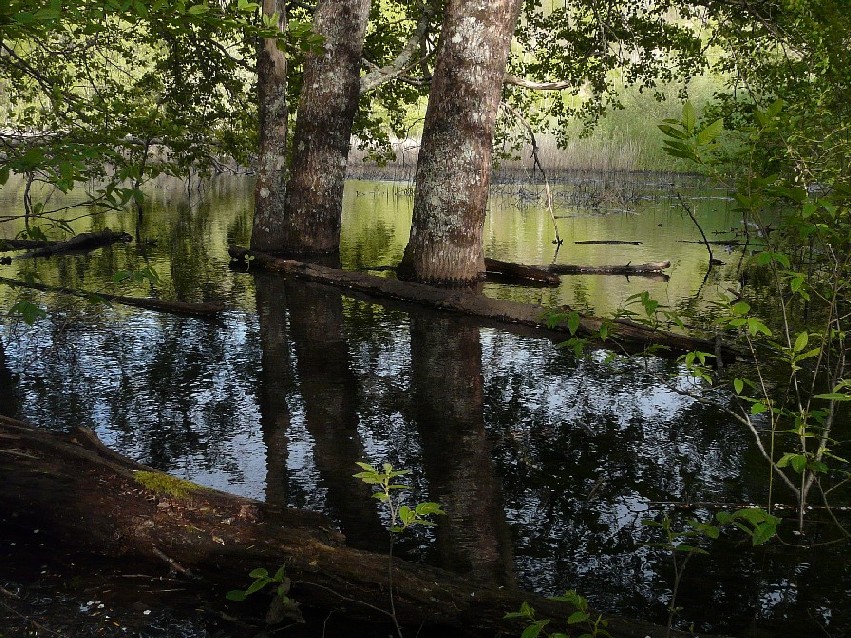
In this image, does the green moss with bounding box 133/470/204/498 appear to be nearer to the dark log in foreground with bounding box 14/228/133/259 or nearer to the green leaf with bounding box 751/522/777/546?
the green leaf with bounding box 751/522/777/546

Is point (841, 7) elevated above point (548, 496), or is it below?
above

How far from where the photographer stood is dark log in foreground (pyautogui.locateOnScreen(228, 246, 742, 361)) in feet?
23.4

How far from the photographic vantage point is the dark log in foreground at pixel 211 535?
299 cm

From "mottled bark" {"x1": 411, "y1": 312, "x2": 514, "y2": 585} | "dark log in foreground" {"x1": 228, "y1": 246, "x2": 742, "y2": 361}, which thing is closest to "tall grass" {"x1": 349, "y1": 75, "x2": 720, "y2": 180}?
"dark log in foreground" {"x1": 228, "y1": 246, "x2": 742, "y2": 361}

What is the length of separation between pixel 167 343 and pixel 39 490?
4414mm

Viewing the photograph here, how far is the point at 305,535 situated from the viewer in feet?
10.6

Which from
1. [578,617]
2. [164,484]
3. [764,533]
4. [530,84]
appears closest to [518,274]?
[530,84]

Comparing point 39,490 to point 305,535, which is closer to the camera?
point 305,535

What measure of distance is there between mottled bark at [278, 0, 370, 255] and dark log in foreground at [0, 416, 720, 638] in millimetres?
10871

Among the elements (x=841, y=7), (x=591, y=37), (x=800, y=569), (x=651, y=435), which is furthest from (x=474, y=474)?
(x=591, y=37)

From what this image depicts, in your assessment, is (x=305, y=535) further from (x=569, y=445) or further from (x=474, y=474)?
(x=569, y=445)

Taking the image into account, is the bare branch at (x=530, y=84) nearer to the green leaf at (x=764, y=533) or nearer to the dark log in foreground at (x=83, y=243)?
the dark log in foreground at (x=83, y=243)

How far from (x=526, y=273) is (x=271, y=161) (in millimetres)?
5598

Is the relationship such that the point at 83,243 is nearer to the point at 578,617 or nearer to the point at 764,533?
the point at 578,617
